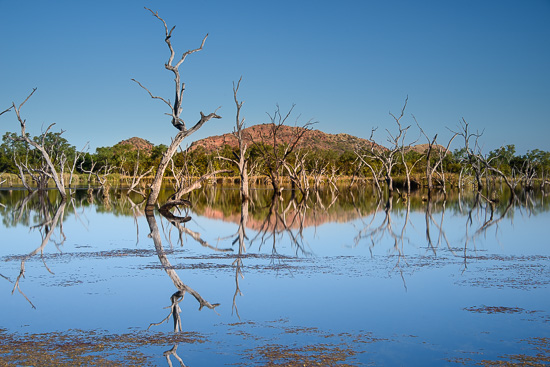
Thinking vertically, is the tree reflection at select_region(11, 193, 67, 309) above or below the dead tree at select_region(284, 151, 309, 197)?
below

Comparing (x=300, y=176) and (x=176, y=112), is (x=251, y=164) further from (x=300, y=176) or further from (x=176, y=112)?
(x=176, y=112)

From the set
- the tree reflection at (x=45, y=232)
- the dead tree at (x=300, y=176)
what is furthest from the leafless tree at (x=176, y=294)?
the dead tree at (x=300, y=176)

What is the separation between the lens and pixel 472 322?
701 centimetres

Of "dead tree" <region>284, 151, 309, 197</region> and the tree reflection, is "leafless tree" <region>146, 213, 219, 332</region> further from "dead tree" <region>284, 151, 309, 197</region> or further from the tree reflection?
"dead tree" <region>284, 151, 309, 197</region>

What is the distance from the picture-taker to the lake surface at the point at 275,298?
5918 millimetres

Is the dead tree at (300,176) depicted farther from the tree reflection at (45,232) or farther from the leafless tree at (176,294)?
the leafless tree at (176,294)

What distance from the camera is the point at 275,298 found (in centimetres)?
A: 830

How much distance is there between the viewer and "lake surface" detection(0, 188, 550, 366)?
5918 millimetres

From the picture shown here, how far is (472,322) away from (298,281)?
3.22 m

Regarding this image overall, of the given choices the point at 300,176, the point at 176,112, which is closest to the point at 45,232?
the point at 176,112

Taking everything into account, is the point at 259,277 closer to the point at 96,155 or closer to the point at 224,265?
A: the point at 224,265

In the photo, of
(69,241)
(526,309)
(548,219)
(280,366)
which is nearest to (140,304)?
(280,366)

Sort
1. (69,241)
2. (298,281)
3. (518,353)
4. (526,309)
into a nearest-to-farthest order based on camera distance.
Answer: (518,353) < (526,309) < (298,281) < (69,241)

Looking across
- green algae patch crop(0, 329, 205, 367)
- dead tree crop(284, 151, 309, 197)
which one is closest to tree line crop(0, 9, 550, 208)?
dead tree crop(284, 151, 309, 197)
